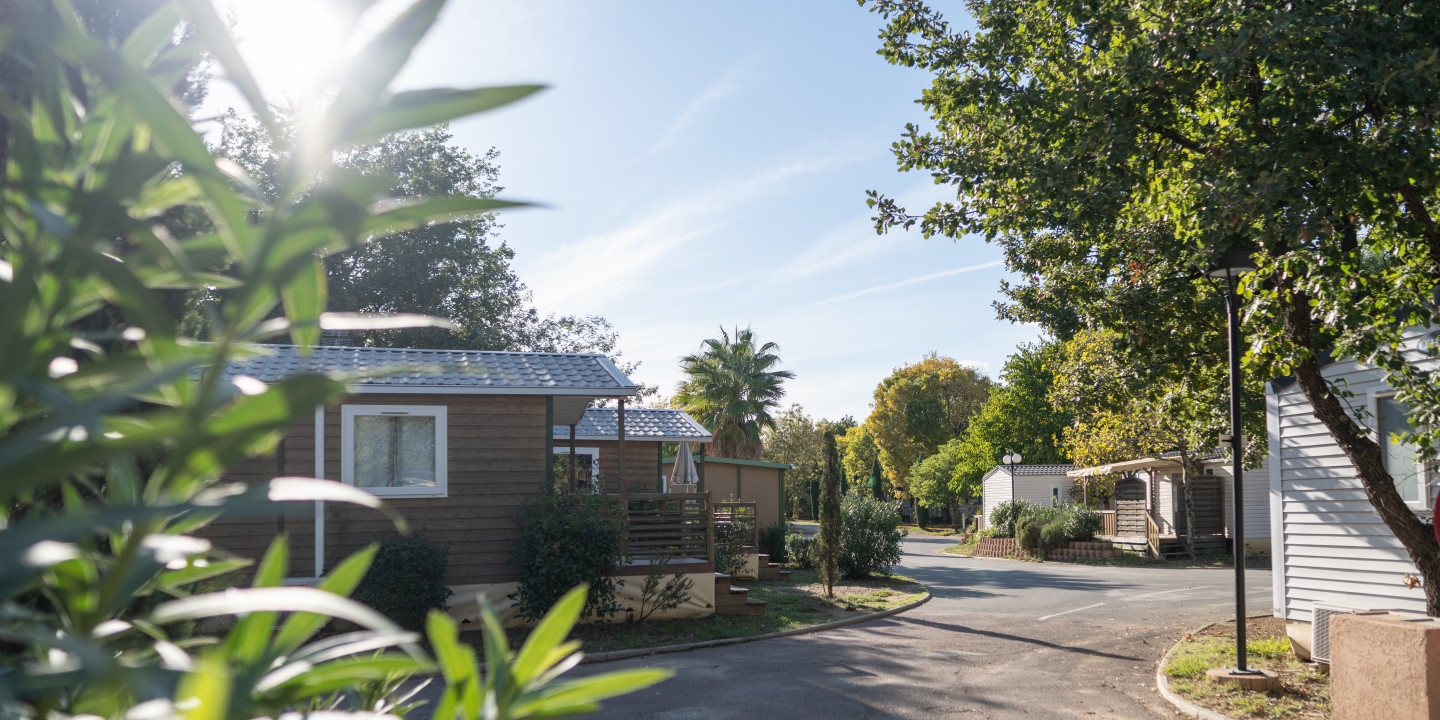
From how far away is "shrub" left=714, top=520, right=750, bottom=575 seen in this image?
713 inches

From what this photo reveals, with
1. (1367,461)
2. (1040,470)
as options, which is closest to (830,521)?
(1367,461)

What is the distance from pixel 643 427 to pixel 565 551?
32.4 feet

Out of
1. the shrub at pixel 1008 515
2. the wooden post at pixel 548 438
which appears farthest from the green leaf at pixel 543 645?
the shrub at pixel 1008 515

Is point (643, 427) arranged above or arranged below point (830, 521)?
above

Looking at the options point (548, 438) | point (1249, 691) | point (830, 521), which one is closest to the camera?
point (1249, 691)

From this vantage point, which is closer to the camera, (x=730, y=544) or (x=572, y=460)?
(x=572, y=460)

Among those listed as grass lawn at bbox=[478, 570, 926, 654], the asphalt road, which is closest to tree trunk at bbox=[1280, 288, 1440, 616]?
the asphalt road

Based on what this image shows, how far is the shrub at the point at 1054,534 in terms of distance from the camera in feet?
92.4

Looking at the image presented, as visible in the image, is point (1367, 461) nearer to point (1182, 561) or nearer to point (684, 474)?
point (684, 474)

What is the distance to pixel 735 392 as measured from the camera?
36.8m

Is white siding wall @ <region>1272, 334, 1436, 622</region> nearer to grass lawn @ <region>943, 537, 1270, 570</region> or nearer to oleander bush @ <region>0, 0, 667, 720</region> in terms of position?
Answer: oleander bush @ <region>0, 0, 667, 720</region>

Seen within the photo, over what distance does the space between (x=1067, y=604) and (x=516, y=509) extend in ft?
31.5

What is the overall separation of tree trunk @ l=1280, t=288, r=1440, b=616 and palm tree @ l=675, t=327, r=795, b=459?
91.2 feet

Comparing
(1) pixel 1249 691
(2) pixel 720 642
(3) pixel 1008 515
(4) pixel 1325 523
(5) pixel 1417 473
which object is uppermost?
(5) pixel 1417 473
